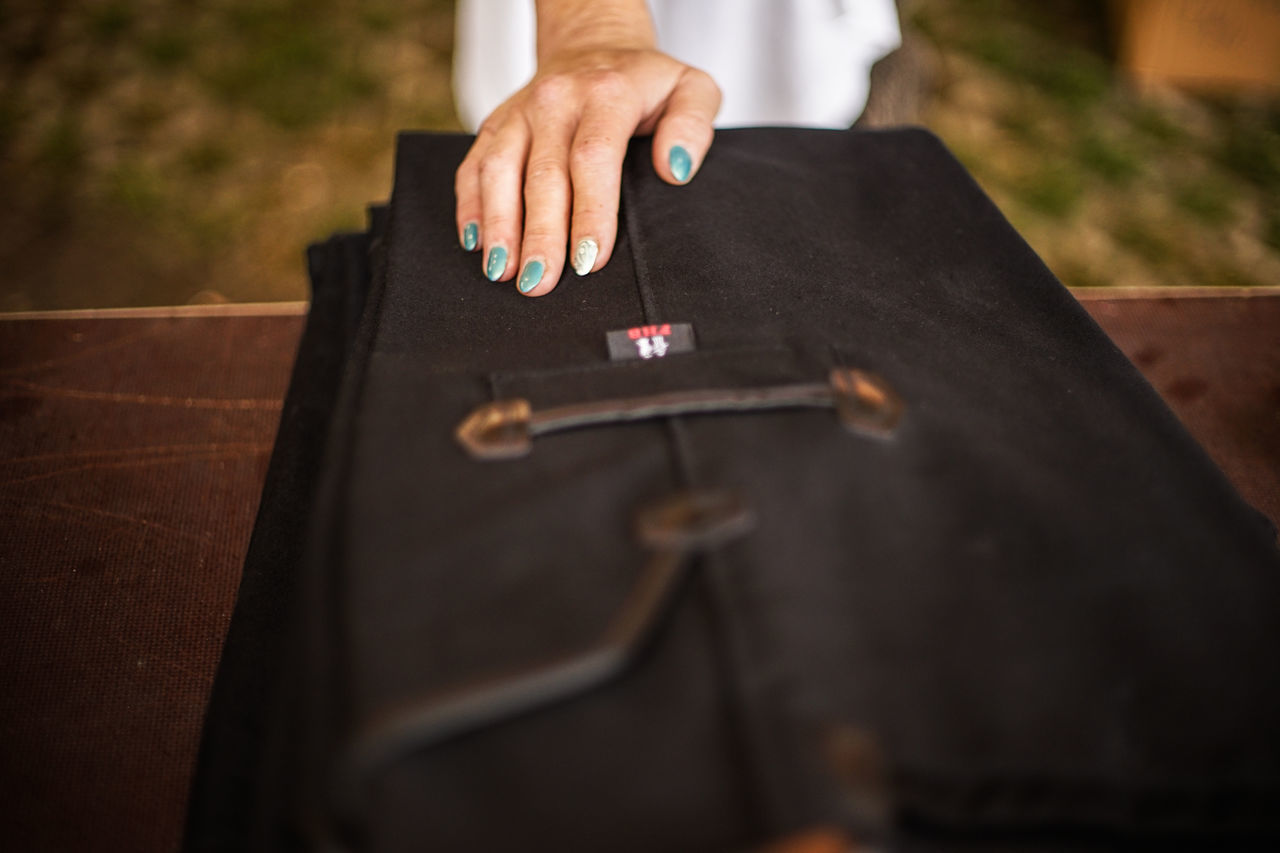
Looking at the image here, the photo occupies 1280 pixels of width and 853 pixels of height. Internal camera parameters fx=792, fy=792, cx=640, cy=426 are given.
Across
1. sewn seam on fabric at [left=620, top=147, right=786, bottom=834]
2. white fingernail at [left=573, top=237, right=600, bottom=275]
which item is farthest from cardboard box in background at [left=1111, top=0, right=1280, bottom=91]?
sewn seam on fabric at [left=620, top=147, right=786, bottom=834]

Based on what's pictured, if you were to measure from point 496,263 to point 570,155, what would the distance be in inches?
5.0

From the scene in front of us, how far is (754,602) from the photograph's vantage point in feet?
1.13

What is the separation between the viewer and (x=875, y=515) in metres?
0.38

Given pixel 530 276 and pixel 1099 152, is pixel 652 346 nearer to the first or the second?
pixel 530 276

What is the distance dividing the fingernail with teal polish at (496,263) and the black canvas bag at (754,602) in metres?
0.05

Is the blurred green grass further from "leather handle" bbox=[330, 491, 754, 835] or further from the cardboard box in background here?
"leather handle" bbox=[330, 491, 754, 835]

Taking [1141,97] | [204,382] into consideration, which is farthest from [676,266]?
[1141,97]

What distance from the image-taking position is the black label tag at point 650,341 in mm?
472

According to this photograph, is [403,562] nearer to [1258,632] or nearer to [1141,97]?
[1258,632]

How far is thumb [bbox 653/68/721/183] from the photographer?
0.61 meters

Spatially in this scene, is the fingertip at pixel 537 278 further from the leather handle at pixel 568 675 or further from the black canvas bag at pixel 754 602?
the leather handle at pixel 568 675

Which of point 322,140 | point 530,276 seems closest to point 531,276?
point 530,276

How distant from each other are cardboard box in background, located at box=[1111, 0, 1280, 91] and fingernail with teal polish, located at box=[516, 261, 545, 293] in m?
1.88

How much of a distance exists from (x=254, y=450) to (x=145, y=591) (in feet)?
0.47
